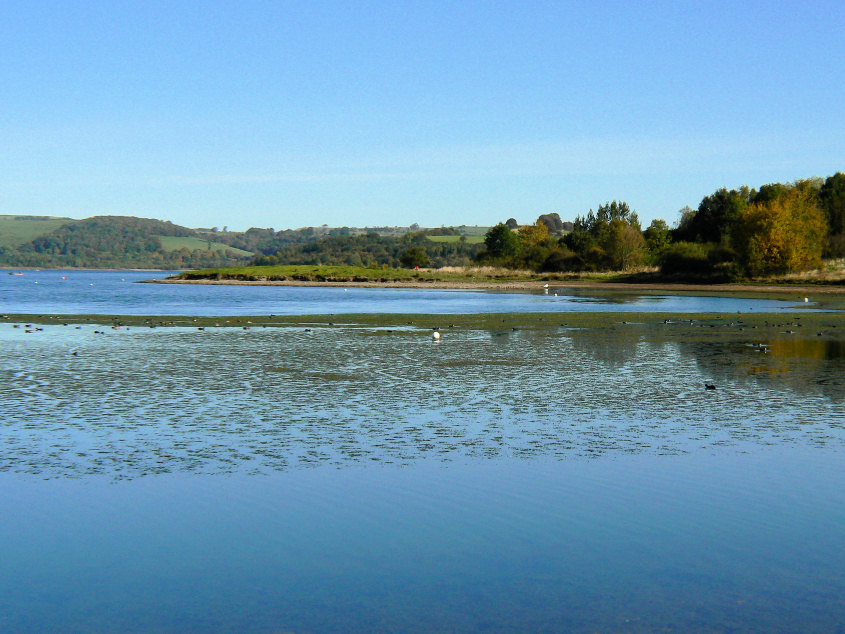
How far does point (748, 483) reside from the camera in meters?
13.6

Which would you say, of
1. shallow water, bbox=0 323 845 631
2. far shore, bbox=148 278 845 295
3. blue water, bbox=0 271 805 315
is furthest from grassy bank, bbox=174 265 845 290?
shallow water, bbox=0 323 845 631

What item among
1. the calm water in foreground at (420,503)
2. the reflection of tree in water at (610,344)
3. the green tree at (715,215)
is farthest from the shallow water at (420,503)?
the green tree at (715,215)

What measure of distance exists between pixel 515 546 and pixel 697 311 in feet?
189

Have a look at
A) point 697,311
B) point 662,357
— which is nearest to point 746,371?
point 662,357

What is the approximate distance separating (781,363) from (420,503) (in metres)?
21.8

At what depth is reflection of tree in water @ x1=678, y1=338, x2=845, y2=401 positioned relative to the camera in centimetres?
2503

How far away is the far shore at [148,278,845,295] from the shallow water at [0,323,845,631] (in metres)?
84.3

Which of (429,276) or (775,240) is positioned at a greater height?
(775,240)

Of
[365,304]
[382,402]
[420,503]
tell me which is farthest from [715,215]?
[420,503]

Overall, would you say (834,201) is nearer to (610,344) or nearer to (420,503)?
(610,344)

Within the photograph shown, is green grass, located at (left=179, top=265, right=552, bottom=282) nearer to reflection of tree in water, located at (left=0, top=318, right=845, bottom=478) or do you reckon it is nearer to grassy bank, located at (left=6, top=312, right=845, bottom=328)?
grassy bank, located at (left=6, top=312, right=845, bottom=328)

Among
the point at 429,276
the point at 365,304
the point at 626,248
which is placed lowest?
the point at 365,304

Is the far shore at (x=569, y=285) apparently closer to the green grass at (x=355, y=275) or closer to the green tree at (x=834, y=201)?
the green grass at (x=355, y=275)

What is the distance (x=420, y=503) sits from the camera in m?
12.5
